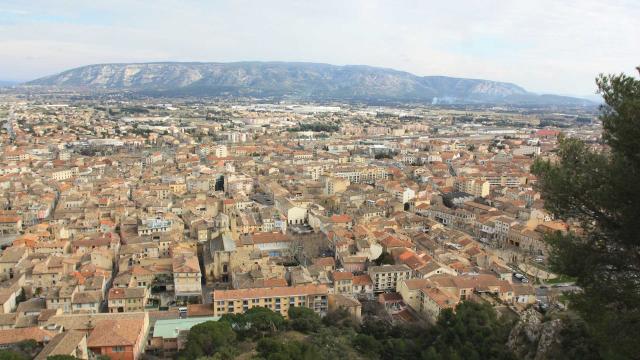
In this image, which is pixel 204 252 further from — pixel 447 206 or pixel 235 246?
pixel 447 206

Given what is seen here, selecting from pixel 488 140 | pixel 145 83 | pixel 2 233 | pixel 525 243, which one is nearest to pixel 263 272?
pixel 525 243

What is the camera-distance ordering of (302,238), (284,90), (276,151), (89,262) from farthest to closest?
(284,90), (276,151), (302,238), (89,262)

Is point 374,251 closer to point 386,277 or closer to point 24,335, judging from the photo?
point 386,277

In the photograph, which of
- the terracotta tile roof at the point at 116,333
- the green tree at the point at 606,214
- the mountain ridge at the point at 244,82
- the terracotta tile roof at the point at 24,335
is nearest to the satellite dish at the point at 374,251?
the terracotta tile roof at the point at 116,333

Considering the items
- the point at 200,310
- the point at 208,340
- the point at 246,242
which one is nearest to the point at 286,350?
the point at 208,340

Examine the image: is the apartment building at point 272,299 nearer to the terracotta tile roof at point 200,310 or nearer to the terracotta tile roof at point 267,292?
the terracotta tile roof at point 267,292

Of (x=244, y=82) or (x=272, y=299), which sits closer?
(x=272, y=299)

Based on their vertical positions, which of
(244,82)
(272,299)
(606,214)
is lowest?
(272,299)
